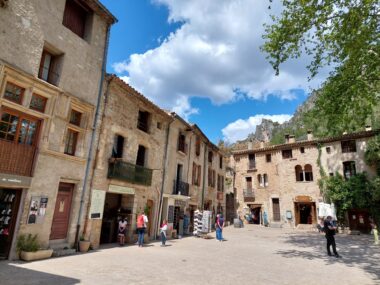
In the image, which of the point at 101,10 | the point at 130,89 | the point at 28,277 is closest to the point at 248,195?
the point at 130,89

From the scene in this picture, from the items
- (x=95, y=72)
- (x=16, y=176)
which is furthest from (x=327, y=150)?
(x=16, y=176)

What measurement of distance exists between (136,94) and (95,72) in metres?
2.77

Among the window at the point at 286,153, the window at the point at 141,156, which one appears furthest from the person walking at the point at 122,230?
Result: the window at the point at 286,153

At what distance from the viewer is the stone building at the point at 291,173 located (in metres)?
26.3

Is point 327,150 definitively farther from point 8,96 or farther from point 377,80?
point 8,96

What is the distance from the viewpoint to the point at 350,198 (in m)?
24.0

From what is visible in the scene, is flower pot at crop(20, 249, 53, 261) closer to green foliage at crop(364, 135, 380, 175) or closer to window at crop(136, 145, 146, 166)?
window at crop(136, 145, 146, 166)

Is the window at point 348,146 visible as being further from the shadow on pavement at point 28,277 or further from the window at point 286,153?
the shadow on pavement at point 28,277

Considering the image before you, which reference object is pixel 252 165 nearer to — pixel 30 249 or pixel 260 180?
pixel 260 180

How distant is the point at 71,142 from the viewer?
10.8 m

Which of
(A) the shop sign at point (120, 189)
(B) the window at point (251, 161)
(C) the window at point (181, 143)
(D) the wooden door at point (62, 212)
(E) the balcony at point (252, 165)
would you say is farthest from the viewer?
(B) the window at point (251, 161)

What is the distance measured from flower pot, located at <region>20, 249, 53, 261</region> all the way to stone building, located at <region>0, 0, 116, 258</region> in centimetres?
32

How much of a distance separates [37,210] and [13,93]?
407cm

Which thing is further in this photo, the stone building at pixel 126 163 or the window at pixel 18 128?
the stone building at pixel 126 163
